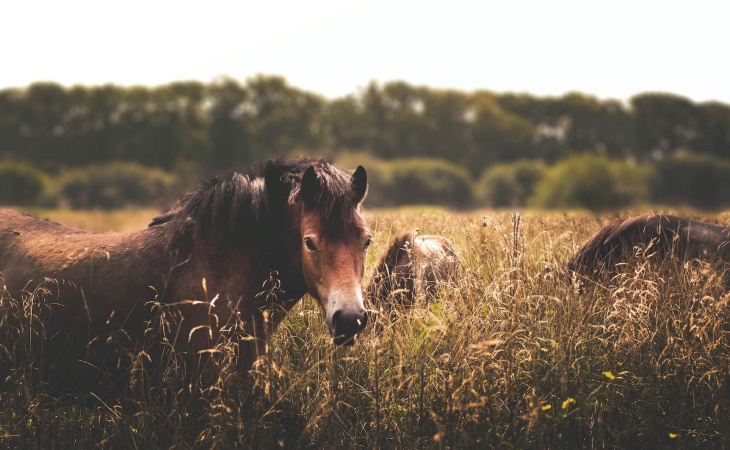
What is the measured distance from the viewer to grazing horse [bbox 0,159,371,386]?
3.72 meters

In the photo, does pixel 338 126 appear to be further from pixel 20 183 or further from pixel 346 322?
pixel 346 322

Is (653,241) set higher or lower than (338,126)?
lower

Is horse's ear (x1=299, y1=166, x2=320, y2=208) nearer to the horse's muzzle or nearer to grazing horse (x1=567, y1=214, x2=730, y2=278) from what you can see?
the horse's muzzle

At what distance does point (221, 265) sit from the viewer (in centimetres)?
398

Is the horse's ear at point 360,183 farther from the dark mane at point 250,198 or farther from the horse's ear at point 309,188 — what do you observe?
the horse's ear at point 309,188

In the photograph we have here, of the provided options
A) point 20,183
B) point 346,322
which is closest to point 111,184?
point 20,183

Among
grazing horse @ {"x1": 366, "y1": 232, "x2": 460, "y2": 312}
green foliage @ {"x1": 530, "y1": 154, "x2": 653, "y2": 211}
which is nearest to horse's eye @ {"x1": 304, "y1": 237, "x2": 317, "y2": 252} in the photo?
grazing horse @ {"x1": 366, "y1": 232, "x2": 460, "y2": 312}

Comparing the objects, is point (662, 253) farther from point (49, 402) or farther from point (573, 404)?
point (49, 402)

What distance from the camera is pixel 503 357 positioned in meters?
4.17

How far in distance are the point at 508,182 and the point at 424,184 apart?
12.6 metres

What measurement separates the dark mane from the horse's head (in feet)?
0.16

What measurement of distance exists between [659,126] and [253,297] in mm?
77114

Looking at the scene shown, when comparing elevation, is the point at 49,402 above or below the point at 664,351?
below

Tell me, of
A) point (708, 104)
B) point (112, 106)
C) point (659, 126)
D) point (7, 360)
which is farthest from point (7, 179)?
point (708, 104)
